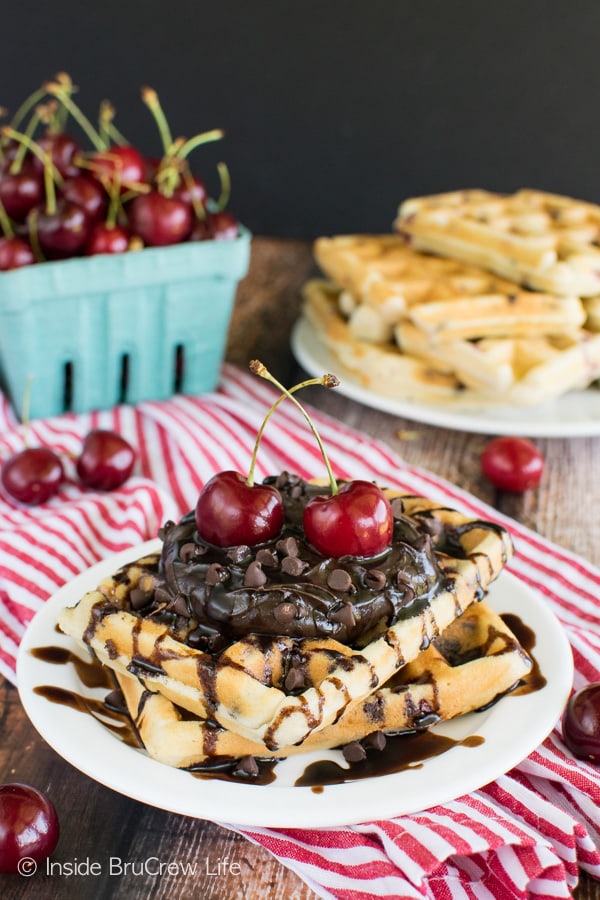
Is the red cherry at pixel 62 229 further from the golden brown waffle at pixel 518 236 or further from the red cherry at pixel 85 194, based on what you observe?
the golden brown waffle at pixel 518 236

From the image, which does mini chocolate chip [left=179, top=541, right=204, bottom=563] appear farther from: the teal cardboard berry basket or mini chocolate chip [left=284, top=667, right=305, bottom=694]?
the teal cardboard berry basket

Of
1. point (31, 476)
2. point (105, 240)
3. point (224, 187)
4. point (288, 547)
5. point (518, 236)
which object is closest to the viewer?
point (288, 547)

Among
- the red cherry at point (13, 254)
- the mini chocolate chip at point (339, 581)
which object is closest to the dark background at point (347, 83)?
the red cherry at point (13, 254)

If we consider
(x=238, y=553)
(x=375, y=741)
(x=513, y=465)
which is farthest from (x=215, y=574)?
(x=513, y=465)

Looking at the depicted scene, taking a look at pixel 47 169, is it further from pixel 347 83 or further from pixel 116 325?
pixel 347 83

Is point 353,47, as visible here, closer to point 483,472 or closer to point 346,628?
point 483,472
